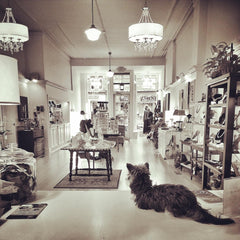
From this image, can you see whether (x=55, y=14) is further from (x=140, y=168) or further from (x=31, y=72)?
(x=140, y=168)

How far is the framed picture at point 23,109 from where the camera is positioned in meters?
5.14

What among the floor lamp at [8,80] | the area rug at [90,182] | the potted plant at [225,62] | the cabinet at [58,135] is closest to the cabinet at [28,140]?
the cabinet at [58,135]

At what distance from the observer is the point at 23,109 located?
17.3ft

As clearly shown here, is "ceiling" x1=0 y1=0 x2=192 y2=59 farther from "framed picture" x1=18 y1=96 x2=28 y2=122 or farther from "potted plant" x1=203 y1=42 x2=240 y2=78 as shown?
"potted plant" x1=203 y1=42 x2=240 y2=78

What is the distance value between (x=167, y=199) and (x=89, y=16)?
5211 millimetres

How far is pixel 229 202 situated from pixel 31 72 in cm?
642

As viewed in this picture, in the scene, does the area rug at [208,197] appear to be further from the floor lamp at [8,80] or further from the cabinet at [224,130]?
the floor lamp at [8,80]

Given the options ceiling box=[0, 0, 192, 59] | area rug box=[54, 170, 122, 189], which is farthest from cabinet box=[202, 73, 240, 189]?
ceiling box=[0, 0, 192, 59]

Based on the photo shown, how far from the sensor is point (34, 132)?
530 centimetres

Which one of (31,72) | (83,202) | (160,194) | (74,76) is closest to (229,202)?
(160,194)

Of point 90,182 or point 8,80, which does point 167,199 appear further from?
point 90,182

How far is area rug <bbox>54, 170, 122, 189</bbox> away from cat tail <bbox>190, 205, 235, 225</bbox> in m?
2.52

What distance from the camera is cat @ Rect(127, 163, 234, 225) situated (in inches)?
37.0

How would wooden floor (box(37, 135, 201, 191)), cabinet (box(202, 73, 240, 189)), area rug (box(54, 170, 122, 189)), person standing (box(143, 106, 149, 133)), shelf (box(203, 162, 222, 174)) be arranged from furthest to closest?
1. person standing (box(143, 106, 149, 133))
2. wooden floor (box(37, 135, 201, 191))
3. area rug (box(54, 170, 122, 189))
4. shelf (box(203, 162, 222, 174))
5. cabinet (box(202, 73, 240, 189))
